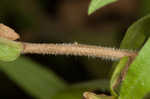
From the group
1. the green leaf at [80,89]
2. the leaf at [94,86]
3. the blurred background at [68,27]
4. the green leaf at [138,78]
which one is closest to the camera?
the green leaf at [138,78]

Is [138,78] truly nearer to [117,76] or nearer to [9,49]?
[117,76]

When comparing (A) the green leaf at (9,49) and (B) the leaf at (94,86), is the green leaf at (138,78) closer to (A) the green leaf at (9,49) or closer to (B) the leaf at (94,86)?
(A) the green leaf at (9,49)

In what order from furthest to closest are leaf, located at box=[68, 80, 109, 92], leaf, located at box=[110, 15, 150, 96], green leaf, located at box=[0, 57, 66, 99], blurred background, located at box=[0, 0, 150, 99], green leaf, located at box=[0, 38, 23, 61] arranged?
blurred background, located at box=[0, 0, 150, 99], green leaf, located at box=[0, 57, 66, 99], leaf, located at box=[68, 80, 109, 92], leaf, located at box=[110, 15, 150, 96], green leaf, located at box=[0, 38, 23, 61]

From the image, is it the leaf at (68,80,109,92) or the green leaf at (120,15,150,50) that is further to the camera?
the leaf at (68,80,109,92)

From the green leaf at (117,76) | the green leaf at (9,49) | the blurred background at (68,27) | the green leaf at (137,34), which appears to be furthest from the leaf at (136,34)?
the blurred background at (68,27)

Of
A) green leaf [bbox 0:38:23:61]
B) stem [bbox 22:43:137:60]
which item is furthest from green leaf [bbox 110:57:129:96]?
green leaf [bbox 0:38:23:61]

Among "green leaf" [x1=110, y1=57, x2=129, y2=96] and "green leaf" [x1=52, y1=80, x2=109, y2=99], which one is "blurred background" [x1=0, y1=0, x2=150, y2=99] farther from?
"green leaf" [x1=110, y1=57, x2=129, y2=96]

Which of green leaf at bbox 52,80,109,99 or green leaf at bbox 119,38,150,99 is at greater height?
green leaf at bbox 119,38,150,99
